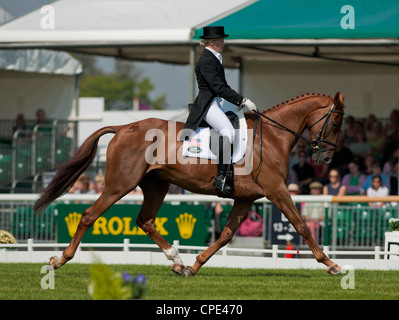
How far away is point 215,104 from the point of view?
8.66m

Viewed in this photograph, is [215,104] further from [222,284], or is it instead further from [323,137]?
[222,284]

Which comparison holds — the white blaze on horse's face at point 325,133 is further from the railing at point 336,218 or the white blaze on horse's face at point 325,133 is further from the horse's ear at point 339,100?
the railing at point 336,218

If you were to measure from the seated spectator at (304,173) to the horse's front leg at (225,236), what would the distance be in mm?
7112

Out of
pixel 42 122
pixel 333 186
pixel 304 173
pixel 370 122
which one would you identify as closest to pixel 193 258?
pixel 333 186

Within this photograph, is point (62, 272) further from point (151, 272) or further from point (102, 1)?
point (102, 1)

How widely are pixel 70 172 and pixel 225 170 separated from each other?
6.15 feet

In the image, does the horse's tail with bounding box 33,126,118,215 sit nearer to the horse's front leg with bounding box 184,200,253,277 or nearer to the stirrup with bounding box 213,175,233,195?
the stirrup with bounding box 213,175,233,195

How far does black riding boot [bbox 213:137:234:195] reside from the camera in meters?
8.53

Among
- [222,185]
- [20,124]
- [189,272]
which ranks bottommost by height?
[189,272]

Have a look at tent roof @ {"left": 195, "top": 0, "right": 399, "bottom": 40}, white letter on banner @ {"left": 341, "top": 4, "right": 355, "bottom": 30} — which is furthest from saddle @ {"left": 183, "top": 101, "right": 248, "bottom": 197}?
white letter on banner @ {"left": 341, "top": 4, "right": 355, "bottom": 30}

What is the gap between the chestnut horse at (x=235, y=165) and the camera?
8570mm

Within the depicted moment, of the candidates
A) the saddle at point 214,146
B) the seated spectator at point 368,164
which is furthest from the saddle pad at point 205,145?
the seated spectator at point 368,164

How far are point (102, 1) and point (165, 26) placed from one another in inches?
83.3

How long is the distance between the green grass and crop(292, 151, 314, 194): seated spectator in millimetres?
6353
